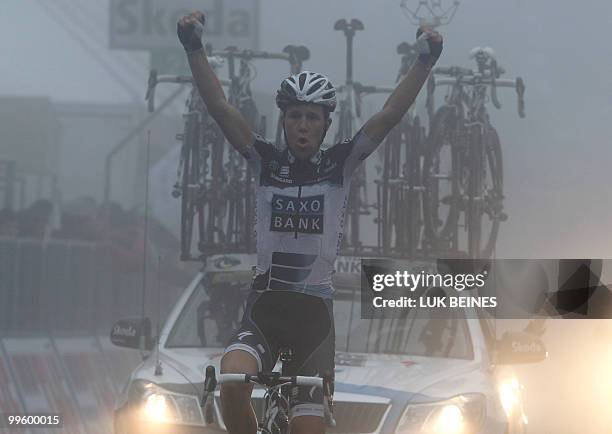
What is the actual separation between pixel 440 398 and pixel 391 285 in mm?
1601

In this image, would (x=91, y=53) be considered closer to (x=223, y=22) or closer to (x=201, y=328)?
(x=223, y=22)

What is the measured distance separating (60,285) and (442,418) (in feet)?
11.7

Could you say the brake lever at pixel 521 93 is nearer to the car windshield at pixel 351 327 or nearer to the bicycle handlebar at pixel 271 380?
the car windshield at pixel 351 327

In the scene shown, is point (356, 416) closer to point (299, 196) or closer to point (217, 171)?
point (299, 196)

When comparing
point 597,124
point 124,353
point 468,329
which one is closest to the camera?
point 468,329

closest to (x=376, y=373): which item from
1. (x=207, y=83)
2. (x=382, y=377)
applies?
(x=382, y=377)

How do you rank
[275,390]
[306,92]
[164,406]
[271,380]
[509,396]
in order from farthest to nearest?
[509,396], [164,406], [306,92], [275,390], [271,380]

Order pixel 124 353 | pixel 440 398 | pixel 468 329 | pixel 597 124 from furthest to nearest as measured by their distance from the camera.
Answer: pixel 124 353, pixel 597 124, pixel 468 329, pixel 440 398

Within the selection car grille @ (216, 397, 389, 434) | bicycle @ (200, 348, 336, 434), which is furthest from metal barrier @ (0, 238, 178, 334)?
bicycle @ (200, 348, 336, 434)

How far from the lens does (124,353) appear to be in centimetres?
1016

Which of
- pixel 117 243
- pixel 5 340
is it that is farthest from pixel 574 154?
pixel 5 340

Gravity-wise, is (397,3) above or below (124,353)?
above

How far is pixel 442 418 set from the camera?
653 centimetres

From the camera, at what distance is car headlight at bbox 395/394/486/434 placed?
6.50 meters
